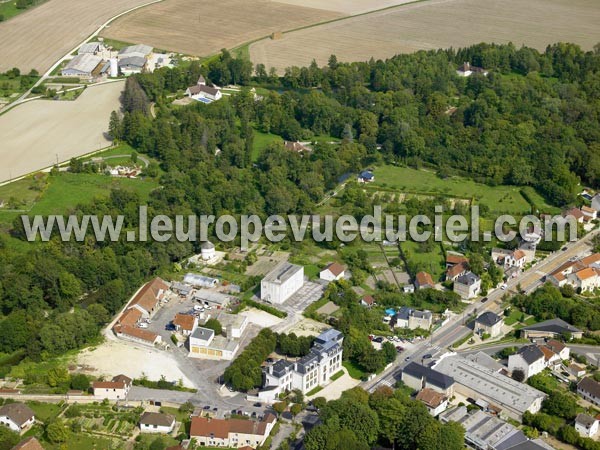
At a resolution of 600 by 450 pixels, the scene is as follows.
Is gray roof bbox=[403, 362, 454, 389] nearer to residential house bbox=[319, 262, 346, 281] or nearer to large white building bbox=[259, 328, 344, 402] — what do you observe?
large white building bbox=[259, 328, 344, 402]

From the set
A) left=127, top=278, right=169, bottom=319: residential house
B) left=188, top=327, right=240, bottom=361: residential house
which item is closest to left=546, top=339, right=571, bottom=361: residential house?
left=188, top=327, right=240, bottom=361: residential house

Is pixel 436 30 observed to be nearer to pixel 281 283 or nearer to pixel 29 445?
pixel 281 283

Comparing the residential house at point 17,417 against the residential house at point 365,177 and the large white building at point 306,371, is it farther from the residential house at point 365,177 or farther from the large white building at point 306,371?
the residential house at point 365,177

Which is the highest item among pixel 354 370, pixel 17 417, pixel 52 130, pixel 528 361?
pixel 52 130

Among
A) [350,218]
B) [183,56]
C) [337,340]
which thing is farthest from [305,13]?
[337,340]

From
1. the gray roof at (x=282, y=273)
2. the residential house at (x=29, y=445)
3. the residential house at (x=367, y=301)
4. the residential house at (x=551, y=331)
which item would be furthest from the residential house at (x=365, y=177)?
the residential house at (x=29, y=445)

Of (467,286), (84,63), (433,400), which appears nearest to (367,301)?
(467,286)
